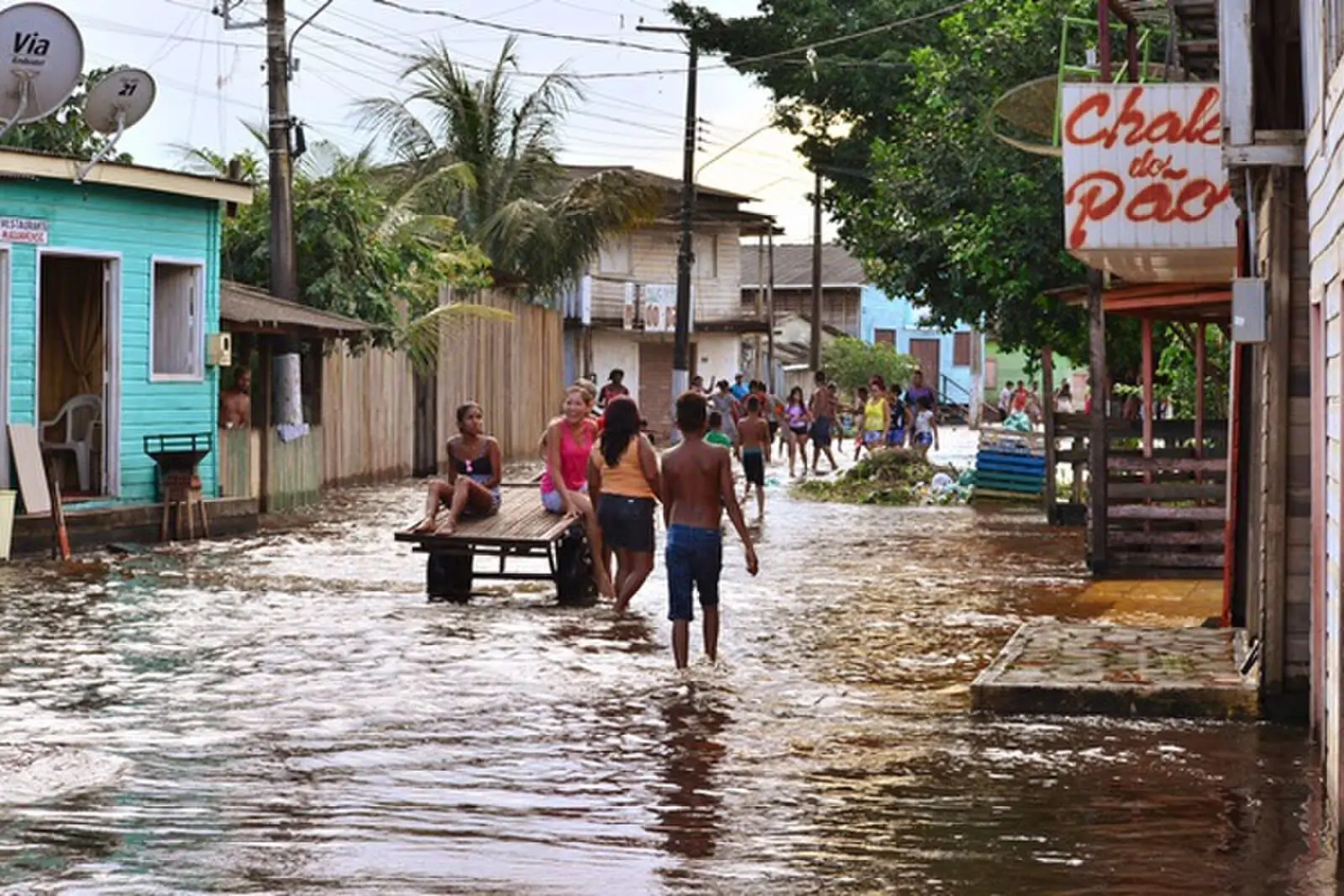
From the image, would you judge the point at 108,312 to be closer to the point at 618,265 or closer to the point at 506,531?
the point at 506,531

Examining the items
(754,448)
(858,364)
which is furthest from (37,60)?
(858,364)

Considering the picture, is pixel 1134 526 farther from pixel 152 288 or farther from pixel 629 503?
pixel 152 288

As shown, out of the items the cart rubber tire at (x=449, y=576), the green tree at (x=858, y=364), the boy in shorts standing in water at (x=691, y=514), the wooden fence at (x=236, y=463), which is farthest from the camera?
the green tree at (x=858, y=364)

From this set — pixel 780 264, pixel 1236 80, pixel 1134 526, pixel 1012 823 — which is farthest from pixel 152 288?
pixel 780 264

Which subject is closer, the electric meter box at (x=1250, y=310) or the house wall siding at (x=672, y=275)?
the electric meter box at (x=1250, y=310)

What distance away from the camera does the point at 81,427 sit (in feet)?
81.5

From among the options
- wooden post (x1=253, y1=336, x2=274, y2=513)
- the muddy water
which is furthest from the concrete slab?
wooden post (x1=253, y1=336, x2=274, y2=513)

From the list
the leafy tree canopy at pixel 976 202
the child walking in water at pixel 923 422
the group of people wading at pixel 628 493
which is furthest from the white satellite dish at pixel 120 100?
the child walking in water at pixel 923 422

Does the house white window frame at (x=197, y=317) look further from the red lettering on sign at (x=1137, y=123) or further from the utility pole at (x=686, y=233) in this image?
the utility pole at (x=686, y=233)

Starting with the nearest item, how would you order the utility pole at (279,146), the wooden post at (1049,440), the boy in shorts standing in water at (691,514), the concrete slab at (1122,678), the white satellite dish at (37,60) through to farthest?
the concrete slab at (1122,678) < the boy in shorts standing in water at (691,514) < the white satellite dish at (37,60) < the wooden post at (1049,440) < the utility pole at (279,146)

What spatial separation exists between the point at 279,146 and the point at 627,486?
1417 centimetres

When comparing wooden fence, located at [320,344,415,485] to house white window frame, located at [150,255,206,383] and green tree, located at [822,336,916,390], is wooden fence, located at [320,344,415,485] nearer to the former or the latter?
house white window frame, located at [150,255,206,383]

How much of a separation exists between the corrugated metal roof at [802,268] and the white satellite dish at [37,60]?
7268cm

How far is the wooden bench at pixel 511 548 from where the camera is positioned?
17.1m
